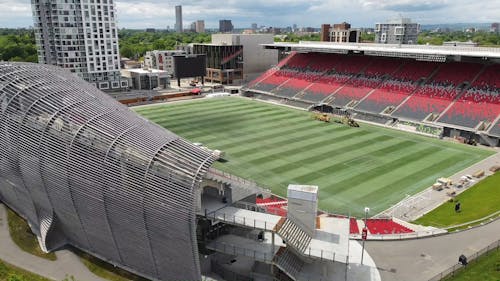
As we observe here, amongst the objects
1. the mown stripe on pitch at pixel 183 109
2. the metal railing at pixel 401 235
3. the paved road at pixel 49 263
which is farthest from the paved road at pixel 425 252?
the mown stripe on pitch at pixel 183 109

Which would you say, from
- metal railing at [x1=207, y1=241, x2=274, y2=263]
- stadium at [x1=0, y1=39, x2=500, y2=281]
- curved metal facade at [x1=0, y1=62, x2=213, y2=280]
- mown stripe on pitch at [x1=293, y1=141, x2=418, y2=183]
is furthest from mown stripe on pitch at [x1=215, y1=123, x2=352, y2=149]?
metal railing at [x1=207, y1=241, x2=274, y2=263]

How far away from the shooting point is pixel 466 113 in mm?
59188

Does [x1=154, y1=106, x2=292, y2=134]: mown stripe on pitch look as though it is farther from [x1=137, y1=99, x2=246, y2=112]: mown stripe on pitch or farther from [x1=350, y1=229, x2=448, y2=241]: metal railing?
[x1=350, y1=229, x2=448, y2=241]: metal railing

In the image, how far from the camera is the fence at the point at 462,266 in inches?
961

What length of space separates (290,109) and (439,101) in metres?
27.0

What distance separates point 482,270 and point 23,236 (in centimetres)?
3311

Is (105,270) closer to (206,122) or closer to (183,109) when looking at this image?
(206,122)

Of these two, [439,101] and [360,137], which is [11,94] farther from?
[439,101]

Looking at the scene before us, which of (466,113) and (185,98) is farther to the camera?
(185,98)

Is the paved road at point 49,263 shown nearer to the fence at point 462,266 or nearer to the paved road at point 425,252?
the paved road at point 425,252

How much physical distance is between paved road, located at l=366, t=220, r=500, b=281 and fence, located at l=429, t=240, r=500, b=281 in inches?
18.1

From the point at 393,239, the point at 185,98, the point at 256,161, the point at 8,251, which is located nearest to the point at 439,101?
the point at 256,161

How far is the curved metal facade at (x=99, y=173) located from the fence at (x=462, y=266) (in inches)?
611

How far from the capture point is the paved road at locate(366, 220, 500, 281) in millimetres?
25359
